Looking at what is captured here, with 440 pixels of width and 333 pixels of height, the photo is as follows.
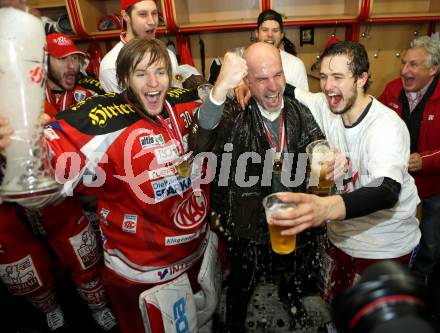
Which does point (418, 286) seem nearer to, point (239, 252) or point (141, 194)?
point (141, 194)

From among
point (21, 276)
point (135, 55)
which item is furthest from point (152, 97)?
point (21, 276)

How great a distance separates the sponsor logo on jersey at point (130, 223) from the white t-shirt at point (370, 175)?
946 millimetres

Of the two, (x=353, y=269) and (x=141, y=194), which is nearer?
(x=141, y=194)

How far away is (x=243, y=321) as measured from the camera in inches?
83.5

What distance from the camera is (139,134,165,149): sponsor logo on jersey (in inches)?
54.2

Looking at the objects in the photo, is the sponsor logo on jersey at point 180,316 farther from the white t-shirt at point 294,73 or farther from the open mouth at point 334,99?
the white t-shirt at point 294,73

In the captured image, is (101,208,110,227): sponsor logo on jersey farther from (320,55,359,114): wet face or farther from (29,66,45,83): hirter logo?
(320,55,359,114): wet face

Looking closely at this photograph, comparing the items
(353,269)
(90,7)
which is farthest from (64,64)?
(353,269)

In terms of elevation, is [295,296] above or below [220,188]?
below

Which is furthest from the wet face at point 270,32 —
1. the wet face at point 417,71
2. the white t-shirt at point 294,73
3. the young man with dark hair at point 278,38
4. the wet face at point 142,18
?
the wet face at point 417,71

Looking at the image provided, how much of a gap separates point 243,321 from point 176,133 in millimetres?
1326

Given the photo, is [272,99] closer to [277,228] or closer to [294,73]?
[277,228]

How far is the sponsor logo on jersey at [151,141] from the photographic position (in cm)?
138

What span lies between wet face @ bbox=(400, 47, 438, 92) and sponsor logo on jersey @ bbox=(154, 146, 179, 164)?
174 cm
